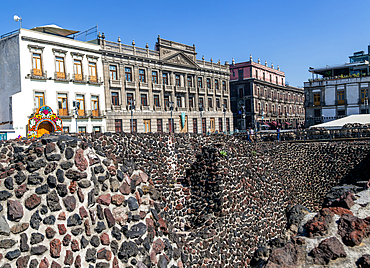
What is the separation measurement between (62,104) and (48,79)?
8.34ft

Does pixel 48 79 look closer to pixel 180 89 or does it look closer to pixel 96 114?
pixel 96 114

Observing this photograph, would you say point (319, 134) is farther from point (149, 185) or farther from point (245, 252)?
point (149, 185)

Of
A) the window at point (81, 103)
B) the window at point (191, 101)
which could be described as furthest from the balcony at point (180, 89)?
the window at point (81, 103)

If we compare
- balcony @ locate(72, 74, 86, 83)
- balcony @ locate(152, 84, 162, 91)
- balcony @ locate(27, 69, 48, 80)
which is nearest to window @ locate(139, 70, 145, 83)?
balcony @ locate(152, 84, 162, 91)

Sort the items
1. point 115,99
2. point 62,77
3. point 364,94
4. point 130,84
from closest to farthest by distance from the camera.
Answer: point 62,77, point 115,99, point 130,84, point 364,94

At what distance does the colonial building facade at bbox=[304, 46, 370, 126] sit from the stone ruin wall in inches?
1129

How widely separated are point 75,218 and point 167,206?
269 inches

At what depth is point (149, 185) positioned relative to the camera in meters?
6.23

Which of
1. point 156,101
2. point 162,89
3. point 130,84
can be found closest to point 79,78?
point 130,84

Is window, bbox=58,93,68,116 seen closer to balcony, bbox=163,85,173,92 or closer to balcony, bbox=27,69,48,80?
balcony, bbox=27,69,48,80

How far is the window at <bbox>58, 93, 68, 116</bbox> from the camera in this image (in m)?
29.0

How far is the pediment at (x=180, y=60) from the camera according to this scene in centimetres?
3876

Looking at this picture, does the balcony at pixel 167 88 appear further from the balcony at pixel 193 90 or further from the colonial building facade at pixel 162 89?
the balcony at pixel 193 90

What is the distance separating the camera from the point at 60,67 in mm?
29203
